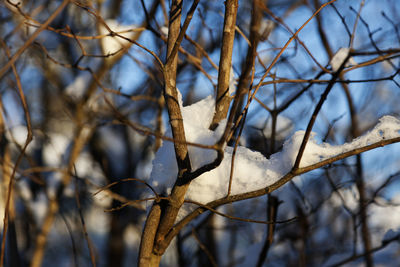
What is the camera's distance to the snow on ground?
511mm

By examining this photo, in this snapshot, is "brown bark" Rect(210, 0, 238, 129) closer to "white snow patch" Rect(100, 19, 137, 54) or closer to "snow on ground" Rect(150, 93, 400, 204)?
"snow on ground" Rect(150, 93, 400, 204)

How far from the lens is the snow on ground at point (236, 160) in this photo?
1.68 ft

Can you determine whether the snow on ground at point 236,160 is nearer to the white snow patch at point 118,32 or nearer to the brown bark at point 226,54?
the brown bark at point 226,54

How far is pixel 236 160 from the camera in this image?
571mm

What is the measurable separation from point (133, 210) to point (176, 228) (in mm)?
2368

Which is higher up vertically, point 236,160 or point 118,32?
point 118,32

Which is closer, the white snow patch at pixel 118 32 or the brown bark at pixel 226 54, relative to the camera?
the brown bark at pixel 226 54

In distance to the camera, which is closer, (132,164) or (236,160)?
(236,160)

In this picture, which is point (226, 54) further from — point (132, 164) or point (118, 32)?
point (132, 164)

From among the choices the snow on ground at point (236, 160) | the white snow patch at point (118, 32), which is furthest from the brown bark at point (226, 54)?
the white snow patch at point (118, 32)

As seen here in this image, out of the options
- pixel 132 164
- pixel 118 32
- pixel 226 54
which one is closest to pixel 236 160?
pixel 226 54

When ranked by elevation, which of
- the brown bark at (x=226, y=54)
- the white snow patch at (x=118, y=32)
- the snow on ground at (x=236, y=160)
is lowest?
the snow on ground at (x=236, y=160)

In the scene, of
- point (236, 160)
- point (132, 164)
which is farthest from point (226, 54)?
point (132, 164)

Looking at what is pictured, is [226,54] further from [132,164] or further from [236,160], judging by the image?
[132,164]
